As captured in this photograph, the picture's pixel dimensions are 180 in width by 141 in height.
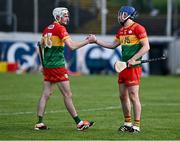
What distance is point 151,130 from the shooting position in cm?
1523

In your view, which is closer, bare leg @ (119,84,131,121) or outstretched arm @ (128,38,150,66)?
outstretched arm @ (128,38,150,66)

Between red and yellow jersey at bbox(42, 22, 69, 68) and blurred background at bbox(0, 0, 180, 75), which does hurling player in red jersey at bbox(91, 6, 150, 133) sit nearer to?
red and yellow jersey at bbox(42, 22, 69, 68)

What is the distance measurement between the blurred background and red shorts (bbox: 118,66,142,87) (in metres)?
19.9

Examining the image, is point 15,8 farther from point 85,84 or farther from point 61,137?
point 61,137

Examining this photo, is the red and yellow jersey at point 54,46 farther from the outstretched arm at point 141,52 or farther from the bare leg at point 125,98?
the outstretched arm at point 141,52

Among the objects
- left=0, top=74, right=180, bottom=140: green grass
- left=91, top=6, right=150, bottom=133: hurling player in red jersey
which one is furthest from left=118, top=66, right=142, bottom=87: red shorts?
left=0, top=74, right=180, bottom=140: green grass

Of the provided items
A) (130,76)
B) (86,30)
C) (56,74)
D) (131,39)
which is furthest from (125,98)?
(86,30)

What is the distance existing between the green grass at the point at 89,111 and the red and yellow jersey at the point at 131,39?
4.66 feet

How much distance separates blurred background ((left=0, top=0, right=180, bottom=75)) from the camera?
3547cm

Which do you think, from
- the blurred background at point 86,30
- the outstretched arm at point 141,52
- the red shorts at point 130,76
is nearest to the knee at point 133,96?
the red shorts at point 130,76

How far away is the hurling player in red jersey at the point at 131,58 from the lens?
1495cm

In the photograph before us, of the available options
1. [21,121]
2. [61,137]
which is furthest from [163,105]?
[61,137]

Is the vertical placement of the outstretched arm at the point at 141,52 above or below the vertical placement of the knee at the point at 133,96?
above

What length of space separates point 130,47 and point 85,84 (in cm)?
1362
